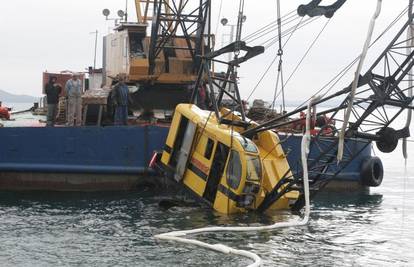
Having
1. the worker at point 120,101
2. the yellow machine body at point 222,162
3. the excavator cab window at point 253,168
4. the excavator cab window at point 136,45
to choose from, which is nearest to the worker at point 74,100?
the worker at point 120,101

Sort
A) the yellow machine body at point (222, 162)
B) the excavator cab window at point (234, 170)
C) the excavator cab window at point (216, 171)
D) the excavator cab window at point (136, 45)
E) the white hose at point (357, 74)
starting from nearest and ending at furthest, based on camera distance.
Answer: the white hose at point (357, 74) < the excavator cab window at point (234, 170) < the yellow machine body at point (222, 162) < the excavator cab window at point (216, 171) < the excavator cab window at point (136, 45)

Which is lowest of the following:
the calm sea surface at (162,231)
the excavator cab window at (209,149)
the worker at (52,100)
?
the calm sea surface at (162,231)

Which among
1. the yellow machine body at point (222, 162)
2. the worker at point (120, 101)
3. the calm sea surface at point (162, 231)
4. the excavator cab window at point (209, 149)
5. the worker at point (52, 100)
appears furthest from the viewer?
the worker at point (52, 100)

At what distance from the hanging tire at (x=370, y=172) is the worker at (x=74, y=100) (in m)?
10.3

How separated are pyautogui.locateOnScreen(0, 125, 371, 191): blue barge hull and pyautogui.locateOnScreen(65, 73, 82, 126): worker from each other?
7.54ft

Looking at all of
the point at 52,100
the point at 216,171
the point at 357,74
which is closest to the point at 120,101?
the point at 52,100

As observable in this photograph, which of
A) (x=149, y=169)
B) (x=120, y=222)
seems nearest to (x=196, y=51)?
(x=149, y=169)

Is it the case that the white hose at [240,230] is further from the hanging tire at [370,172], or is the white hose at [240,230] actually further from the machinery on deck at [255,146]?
the hanging tire at [370,172]

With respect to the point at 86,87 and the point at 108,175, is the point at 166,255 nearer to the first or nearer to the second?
the point at 108,175

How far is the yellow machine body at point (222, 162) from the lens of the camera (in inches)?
647

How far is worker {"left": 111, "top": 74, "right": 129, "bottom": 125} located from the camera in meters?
22.4

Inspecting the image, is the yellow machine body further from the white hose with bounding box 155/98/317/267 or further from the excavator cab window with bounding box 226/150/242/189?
the white hose with bounding box 155/98/317/267

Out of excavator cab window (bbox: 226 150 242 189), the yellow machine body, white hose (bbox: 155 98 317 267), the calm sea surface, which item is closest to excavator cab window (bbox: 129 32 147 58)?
the calm sea surface

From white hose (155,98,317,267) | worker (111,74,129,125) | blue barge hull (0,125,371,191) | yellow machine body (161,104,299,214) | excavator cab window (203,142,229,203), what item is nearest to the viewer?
white hose (155,98,317,267)
